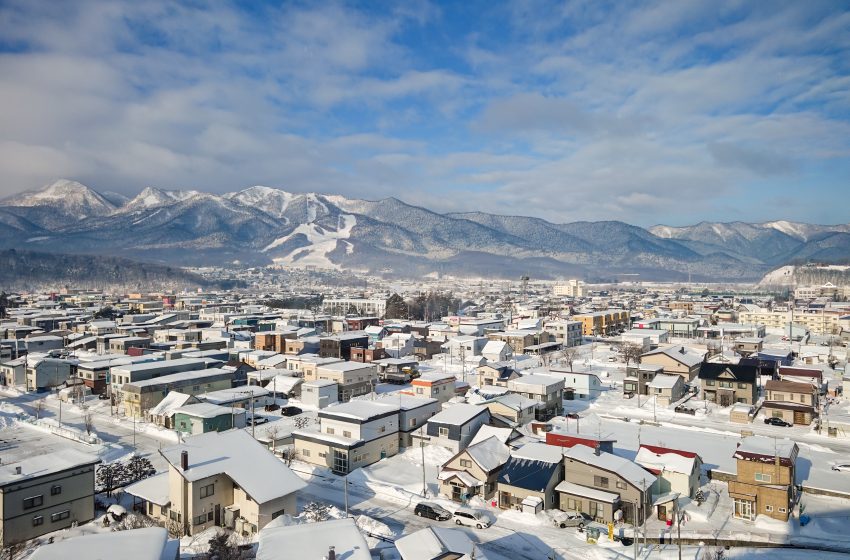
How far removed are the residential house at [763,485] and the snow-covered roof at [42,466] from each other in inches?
457

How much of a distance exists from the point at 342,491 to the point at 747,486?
7642mm

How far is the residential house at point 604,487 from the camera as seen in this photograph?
10.2 metres

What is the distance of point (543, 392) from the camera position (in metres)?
17.7

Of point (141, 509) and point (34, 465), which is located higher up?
point (34, 465)

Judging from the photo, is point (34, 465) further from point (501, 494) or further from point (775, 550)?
point (775, 550)

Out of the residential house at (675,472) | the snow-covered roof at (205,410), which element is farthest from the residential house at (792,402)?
the snow-covered roof at (205,410)

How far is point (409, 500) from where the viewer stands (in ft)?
36.6

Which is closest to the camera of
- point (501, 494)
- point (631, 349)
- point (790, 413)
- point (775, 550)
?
A: point (775, 550)

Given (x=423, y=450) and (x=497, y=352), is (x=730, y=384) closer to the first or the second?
(x=497, y=352)

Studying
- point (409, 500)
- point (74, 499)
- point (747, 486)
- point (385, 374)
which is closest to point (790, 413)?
point (747, 486)

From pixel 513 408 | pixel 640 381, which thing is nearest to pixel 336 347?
pixel 513 408

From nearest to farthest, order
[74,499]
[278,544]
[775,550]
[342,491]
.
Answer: [278,544], [775,550], [74,499], [342,491]

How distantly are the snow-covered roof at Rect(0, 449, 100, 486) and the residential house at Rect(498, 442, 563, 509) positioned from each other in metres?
7.46

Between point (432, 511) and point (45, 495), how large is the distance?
6518 millimetres
